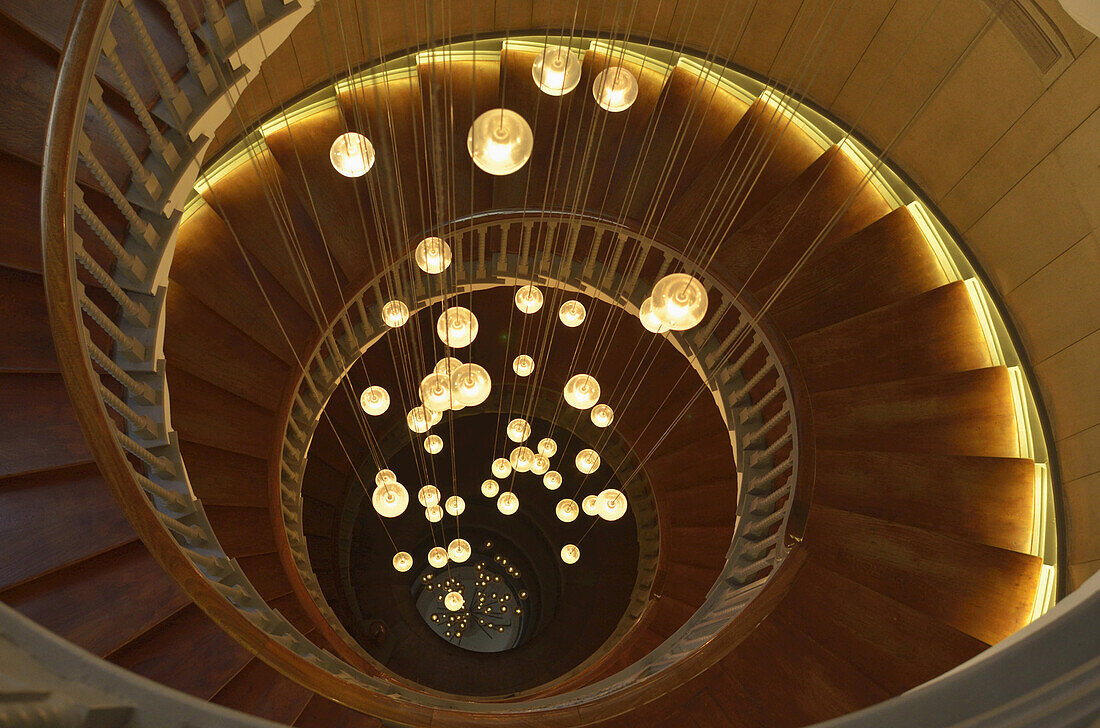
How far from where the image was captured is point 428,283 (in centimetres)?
483

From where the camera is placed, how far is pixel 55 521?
7.68ft

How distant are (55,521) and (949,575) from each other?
14.0 ft

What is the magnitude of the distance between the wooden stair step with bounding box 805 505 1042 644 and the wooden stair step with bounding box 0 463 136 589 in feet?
11.1

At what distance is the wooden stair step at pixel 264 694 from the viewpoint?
9.07 ft

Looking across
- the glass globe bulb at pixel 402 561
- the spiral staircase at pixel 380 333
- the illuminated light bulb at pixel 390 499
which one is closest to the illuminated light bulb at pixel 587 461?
the spiral staircase at pixel 380 333

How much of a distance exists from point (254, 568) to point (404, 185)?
302 centimetres

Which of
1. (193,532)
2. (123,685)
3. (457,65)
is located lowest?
(123,685)

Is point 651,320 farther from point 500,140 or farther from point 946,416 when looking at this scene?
point 946,416

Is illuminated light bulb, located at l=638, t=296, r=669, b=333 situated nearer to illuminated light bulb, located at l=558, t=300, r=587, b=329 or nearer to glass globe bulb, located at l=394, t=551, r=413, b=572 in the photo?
illuminated light bulb, located at l=558, t=300, r=587, b=329

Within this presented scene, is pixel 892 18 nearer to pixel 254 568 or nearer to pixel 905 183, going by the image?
pixel 905 183

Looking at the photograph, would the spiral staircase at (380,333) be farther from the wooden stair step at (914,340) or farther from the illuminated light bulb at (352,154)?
the illuminated light bulb at (352,154)

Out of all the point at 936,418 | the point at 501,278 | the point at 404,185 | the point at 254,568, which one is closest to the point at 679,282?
the point at 936,418

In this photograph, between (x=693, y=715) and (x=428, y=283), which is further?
(x=428, y=283)

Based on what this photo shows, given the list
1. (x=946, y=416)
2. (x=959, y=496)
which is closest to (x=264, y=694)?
(x=959, y=496)
